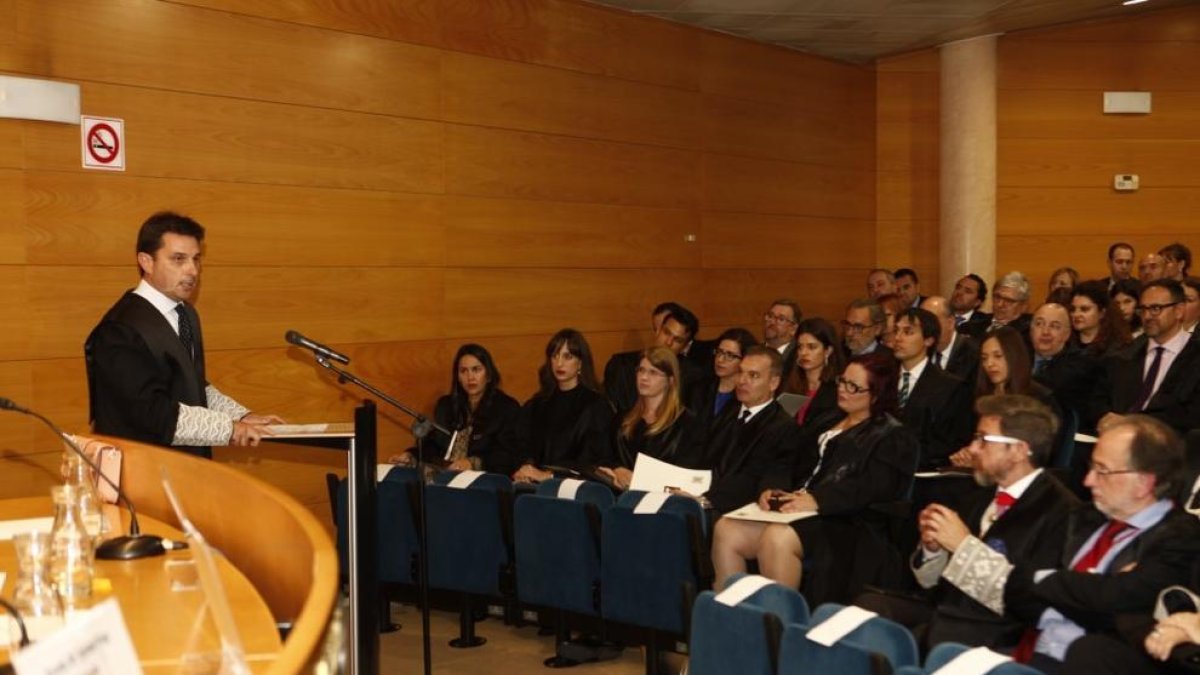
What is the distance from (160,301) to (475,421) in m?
2.85

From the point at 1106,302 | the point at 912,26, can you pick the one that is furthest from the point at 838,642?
the point at 912,26

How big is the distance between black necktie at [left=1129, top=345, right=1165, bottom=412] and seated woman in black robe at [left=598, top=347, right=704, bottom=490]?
2.04m

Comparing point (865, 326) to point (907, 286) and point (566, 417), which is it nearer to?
point (566, 417)

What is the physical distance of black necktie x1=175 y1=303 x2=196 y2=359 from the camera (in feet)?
12.5

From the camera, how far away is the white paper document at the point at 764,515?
4730 mm

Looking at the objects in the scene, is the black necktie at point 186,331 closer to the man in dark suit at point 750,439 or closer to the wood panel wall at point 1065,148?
the man in dark suit at point 750,439

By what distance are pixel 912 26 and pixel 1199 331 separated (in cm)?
393

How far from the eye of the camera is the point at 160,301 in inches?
148

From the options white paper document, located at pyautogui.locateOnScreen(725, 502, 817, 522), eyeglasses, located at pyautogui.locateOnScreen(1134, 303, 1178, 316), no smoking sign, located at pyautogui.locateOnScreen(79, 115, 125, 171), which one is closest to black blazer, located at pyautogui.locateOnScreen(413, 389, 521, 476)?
white paper document, located at pyautogui.locateOnScreen(725, 502, 817, 522)

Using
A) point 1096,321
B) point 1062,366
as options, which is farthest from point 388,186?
point 1096,321

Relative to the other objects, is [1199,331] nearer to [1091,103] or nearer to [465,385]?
[465,385]

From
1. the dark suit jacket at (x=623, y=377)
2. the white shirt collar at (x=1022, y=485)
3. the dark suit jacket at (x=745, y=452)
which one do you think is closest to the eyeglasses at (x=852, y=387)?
the dark suit jacket at (x=745, y=452)

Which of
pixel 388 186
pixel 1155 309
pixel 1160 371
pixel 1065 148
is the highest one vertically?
pixel 1065 148

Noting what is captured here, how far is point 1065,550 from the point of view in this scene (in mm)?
3480
